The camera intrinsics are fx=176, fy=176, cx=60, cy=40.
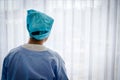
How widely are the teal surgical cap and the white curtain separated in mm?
754

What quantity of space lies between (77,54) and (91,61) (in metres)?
0.20

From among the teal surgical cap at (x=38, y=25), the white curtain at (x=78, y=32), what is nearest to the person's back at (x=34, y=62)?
the teal surgical cap at (x=38, y=25)

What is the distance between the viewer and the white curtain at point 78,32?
2.12 m

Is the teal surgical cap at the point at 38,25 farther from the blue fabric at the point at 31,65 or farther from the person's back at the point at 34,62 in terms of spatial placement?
the blue fabric at the point at 31,65

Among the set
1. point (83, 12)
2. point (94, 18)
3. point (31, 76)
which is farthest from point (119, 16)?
point (31, 76)

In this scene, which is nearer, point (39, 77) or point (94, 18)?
point (39, 77)

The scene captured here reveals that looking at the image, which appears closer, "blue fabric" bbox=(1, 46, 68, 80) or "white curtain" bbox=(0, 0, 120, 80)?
"blue fabric" bbox=(1, 46, 68, 80)

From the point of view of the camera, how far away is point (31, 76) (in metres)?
1.27

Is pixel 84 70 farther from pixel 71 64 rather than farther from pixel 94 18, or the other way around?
pixel 94 18

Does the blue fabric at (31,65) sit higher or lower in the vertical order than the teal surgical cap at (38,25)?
lower

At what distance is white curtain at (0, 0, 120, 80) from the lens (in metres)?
2.12

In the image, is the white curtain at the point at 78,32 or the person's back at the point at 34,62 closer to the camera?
the person's back at the point at 34,62

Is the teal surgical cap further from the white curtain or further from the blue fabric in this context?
the white curtain

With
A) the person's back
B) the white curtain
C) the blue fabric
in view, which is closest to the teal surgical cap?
the person's back
